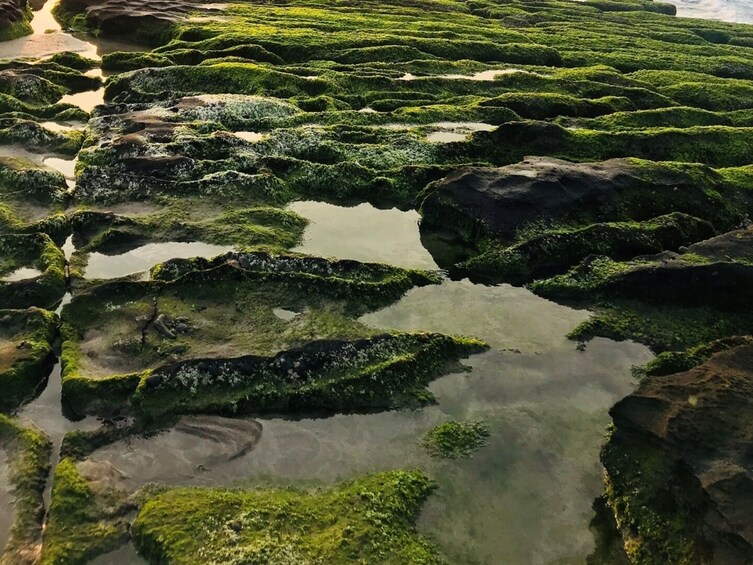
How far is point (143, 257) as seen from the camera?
51.9ft

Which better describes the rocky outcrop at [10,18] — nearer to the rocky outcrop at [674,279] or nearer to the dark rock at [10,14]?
the dark rock at [10,14]

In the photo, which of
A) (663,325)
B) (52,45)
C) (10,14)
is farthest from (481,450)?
(10,14)

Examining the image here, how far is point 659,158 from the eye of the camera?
77.7ft

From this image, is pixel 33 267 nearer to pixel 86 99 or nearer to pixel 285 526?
pixel 285 526

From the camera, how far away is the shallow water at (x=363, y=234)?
16.7 meters

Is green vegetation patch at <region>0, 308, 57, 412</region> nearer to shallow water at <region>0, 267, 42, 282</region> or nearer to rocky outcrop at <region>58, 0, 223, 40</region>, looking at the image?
shallow water at <region>0, 267, 42, 282</region>

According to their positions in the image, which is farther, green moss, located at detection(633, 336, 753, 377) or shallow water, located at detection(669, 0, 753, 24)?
shallow water, located at detection(669, 0, 753, 24)

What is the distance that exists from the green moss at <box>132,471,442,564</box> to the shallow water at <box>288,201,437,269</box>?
7848 millimetres

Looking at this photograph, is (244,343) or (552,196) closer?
(244,343)

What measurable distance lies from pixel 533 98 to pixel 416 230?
45.7 ft

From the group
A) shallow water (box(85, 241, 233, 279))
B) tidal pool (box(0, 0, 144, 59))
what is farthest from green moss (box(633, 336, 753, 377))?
tidal pool (box(0, 0, 144, 59))

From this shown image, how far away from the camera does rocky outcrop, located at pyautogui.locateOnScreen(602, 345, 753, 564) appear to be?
28.9 feet

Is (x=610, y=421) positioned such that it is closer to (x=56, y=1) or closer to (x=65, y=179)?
(x=65, y=179)

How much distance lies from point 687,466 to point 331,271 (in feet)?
28.5
